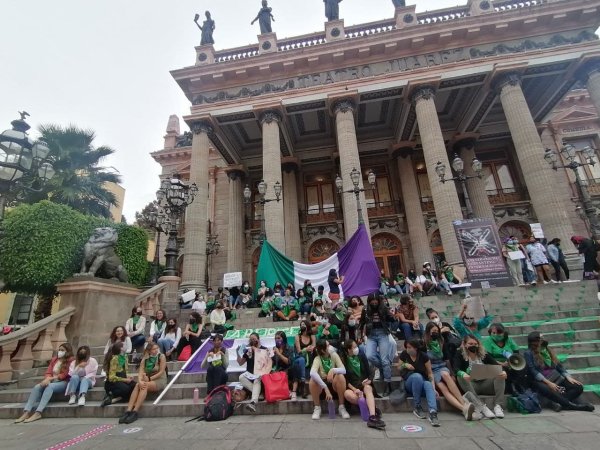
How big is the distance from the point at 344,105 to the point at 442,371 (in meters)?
13.8

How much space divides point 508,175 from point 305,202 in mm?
13324

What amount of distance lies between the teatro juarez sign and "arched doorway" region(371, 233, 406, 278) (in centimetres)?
949

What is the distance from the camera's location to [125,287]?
8.88 meters

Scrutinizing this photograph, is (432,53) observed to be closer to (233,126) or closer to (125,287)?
(233,126)

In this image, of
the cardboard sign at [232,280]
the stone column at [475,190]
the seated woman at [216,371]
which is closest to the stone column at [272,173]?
the cardboard sign at [232,280]

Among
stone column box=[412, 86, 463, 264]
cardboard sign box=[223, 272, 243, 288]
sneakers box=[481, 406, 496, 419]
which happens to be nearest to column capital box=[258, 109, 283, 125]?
stone column box=[412, 86, 463, 264]

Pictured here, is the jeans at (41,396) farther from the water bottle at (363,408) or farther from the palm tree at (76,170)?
the palm tree at (76,170)

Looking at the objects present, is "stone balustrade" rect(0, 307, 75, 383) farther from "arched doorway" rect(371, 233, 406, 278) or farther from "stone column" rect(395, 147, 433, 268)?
"stone column" rect(395, 147, 433, 268)

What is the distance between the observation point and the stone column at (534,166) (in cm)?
1233

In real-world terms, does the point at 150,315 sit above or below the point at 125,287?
below

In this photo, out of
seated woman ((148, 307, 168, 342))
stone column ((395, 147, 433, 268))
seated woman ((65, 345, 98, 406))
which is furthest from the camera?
stone column ((395, 147, 433, 268))

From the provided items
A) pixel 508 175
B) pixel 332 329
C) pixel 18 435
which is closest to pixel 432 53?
pixel 508 175

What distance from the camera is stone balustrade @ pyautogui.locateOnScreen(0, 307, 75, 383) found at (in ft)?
21.0

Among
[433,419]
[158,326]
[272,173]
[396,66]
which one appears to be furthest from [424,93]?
[158,326]
